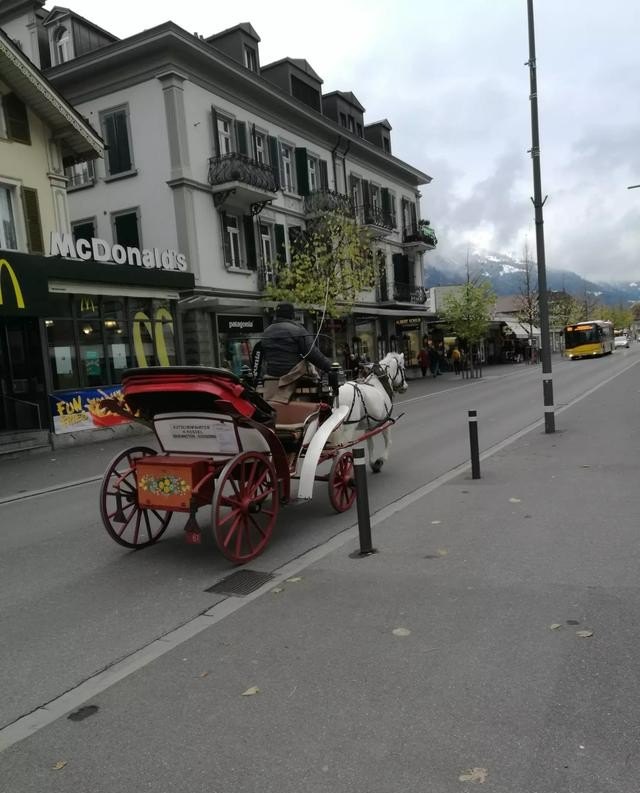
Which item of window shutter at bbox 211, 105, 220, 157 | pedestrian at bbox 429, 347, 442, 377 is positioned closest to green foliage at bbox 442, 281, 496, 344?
pedestrian at bbox 429, 347, 442, 377

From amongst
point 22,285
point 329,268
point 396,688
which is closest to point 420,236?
point 329,268

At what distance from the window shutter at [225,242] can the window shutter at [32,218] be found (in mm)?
7718

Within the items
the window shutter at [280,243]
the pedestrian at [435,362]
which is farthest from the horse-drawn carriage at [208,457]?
the pedestrian at [435,362]

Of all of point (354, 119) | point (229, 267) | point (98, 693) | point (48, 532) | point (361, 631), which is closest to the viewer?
point (98, 693)

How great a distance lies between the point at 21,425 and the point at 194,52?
1415 centimetres

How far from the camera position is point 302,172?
2838 cm

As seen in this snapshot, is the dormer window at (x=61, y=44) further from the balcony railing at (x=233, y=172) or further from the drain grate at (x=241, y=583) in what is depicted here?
the drain grate at (x=241, y=583)

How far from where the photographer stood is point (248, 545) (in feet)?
18.8

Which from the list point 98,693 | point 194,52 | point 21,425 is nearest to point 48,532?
point 98,693

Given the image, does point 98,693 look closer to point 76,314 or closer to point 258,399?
point 258,399

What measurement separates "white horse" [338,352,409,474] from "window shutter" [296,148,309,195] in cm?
2030

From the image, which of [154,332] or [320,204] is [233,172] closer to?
[320,204]

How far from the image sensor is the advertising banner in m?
15.4

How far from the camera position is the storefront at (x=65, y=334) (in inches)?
566
